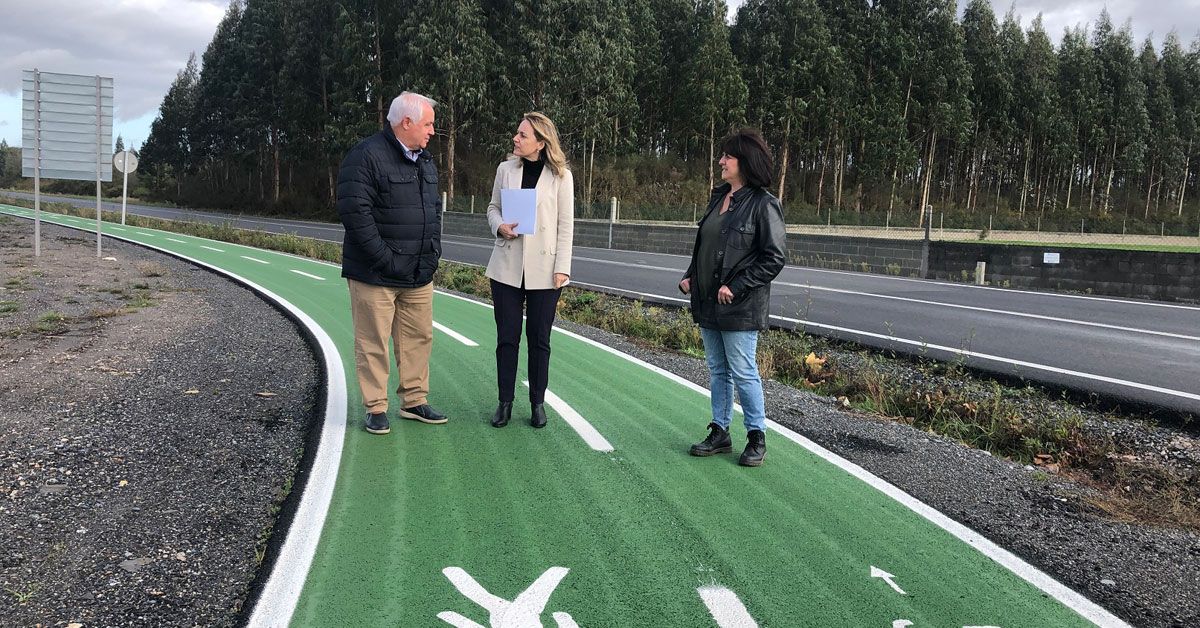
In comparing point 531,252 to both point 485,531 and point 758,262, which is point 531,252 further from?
point 485,531

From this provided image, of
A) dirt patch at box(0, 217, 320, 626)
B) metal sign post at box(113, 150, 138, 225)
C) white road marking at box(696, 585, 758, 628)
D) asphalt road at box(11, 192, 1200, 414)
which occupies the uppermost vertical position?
metal sign post at box(113, 150, 138, 225)

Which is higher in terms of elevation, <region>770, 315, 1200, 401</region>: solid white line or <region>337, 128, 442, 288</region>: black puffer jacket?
<region>337, 128, 442, 288</region>: black puffer jacket

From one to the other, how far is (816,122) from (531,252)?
57176mm

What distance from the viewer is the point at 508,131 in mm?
44531

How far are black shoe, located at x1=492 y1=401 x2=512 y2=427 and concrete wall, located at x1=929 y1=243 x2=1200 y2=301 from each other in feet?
47.4

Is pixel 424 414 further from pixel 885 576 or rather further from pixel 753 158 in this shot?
pixel 885 576

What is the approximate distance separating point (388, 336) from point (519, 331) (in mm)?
878

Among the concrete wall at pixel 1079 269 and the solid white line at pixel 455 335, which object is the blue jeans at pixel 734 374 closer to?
the solid white line at pixel 455 335

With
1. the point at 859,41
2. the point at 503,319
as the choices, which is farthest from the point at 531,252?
the point at 859,41

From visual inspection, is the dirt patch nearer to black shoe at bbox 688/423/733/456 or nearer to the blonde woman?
the blonde woman

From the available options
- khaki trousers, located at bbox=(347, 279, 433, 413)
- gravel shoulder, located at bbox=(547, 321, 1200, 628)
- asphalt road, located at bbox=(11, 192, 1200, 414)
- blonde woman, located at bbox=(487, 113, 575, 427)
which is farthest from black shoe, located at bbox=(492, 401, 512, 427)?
asphalt road, located at bbox=(11, 192, 1200, 414)

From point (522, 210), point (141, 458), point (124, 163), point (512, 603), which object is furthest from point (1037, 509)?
point (124, 163)

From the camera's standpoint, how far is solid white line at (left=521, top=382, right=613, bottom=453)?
5.24 meters

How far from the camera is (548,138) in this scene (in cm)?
520
